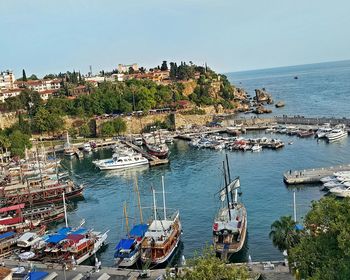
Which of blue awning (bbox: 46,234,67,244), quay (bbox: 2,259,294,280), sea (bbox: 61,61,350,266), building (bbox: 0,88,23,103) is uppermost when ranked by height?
building (bbox: 0,88,23,103)

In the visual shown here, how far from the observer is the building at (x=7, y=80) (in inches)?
5345

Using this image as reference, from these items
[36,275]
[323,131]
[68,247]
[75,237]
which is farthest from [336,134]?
[36,275]

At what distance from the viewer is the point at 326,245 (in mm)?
19828

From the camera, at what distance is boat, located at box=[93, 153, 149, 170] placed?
74.1 metres

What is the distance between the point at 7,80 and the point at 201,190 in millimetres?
104832

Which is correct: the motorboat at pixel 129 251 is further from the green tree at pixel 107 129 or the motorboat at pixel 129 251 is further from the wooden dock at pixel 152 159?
the green tree at pixel 107 129

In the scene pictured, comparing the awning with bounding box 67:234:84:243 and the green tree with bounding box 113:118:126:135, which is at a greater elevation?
the green tree with bounding box 113:118:126:135

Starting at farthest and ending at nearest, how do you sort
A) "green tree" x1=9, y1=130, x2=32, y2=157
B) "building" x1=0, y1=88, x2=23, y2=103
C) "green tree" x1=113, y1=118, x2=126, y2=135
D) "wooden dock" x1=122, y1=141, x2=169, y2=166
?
"building" x1=0, y1=88, x2=23, y2=103 < "green tree" x1=113, y1=118, x2=126, y2=135 < "green tree" x1=9, y1=130, x2=32, y2=157 < "wooden dock" x1=122, y1=141, x2=169, y2=166

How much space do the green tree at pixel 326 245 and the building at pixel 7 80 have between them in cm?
12653

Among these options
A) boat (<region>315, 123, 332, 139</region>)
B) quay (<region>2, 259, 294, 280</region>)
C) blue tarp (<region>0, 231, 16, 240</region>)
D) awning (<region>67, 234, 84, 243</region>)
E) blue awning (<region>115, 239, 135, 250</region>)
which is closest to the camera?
quay (<region>2, 259, 294, 280</region>)

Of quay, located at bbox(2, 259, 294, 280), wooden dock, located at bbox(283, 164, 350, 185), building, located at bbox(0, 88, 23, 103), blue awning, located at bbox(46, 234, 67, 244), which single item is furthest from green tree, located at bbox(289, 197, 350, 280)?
building, located at bbox(0, 88, 23, 103)

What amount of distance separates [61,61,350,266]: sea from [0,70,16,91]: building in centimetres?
6050

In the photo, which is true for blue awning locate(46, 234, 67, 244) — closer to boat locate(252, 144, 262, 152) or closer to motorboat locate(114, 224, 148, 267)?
motorboat locate(114, 224, 148, 267)

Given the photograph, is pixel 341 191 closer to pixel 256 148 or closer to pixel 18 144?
pixel 256 148
